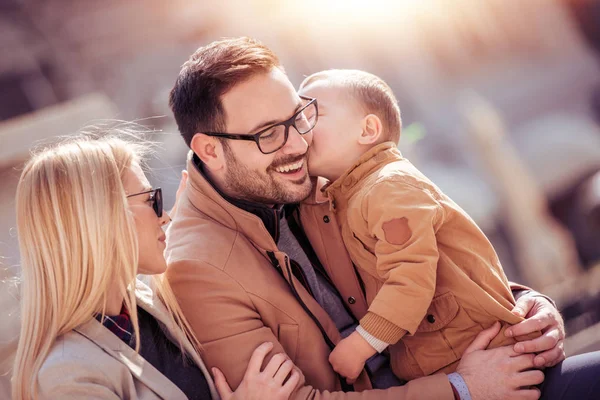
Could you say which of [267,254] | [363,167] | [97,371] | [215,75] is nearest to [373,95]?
[363,167]

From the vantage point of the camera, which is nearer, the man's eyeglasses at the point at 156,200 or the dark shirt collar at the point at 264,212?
the man's eyeglasses at the point at 156,200

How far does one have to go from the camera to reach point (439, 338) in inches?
72.6

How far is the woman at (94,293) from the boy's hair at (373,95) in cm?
75

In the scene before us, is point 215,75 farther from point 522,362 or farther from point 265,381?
point 522,362

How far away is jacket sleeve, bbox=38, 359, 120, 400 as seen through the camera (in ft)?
4.78

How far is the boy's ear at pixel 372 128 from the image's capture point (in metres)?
2.03

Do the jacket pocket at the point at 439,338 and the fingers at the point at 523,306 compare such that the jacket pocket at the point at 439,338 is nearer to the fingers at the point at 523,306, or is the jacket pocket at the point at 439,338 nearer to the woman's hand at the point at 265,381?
the fingers at the point at 523,306

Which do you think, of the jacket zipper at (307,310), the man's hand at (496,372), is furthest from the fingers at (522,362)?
the jacket zipper at (307,310)

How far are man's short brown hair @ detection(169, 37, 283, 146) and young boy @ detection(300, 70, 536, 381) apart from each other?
0.82 ft

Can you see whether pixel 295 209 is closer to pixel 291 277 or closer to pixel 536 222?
pixel 291 277

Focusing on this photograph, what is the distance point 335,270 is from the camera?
198 cm

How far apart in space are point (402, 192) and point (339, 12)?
350cm

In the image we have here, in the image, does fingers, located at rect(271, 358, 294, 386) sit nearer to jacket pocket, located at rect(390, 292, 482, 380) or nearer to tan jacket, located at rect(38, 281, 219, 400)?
tan jacket, located at rect(38, 281, 219, 400)

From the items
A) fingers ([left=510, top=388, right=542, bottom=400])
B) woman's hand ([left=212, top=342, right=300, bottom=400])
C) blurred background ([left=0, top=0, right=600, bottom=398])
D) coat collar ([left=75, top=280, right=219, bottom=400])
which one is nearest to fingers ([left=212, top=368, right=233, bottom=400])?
woman's hand ([left=212, top=342, right=300, bottom=400])
